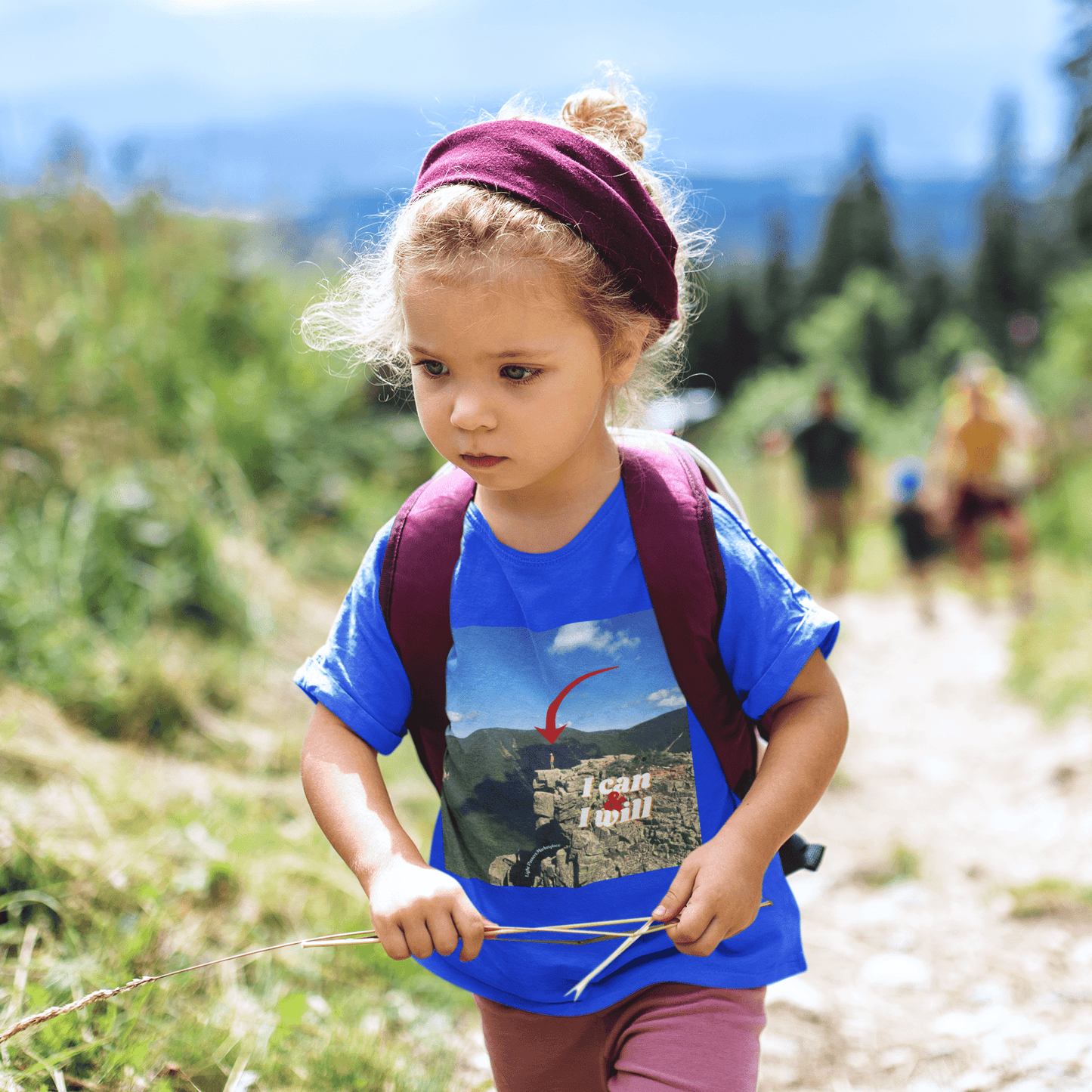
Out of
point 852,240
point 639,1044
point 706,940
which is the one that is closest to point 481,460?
point 706,940

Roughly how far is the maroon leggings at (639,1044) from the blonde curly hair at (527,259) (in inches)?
37.5

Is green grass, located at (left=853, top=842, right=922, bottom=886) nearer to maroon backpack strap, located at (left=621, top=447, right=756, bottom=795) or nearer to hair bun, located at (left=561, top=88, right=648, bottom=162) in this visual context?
maroon backpack strap, located at (left=621, top=447, right=756, bottom=795)

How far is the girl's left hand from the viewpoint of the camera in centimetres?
139

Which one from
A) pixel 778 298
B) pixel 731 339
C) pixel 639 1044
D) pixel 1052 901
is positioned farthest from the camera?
pixel 778 298

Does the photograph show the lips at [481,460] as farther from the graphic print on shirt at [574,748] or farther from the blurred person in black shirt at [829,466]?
the blurred person in black shirt at [829,466]

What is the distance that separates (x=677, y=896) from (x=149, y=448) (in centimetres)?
461

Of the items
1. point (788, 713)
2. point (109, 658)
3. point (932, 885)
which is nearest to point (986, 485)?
point (932, 885)

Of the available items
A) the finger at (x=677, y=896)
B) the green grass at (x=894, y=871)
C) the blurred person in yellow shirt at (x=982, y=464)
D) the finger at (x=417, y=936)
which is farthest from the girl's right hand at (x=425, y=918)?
the blurred person in yellow shirt at (x=982, y=464)

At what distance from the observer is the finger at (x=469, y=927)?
53.6 inches

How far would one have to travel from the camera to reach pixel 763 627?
5.01 feet

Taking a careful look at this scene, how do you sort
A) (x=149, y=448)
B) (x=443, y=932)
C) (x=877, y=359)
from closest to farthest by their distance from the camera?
(x=443, y=932) < (x=149, y=448) < (x=877, y=359)

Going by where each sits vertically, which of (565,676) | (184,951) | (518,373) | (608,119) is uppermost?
(608,119)

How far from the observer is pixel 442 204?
4.79ft

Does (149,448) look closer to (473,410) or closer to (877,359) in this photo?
(473,410)
